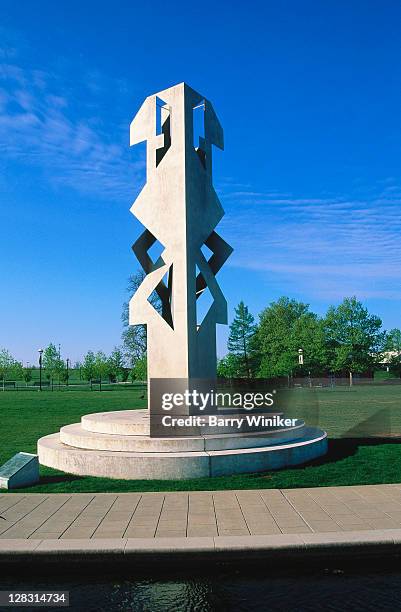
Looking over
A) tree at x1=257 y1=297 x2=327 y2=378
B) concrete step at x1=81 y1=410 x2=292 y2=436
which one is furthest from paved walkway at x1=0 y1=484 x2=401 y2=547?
tree at x1=257 y1=297 x2=327 y2=378

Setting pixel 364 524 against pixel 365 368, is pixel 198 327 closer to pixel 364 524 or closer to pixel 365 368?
pixel 364 524

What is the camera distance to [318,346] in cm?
6794

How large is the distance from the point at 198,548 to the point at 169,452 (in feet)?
15.6

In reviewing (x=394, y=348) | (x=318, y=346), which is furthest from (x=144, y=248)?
(x=394, y=348)

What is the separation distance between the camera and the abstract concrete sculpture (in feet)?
36.3

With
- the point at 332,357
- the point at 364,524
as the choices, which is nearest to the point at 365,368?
the point at 332,357

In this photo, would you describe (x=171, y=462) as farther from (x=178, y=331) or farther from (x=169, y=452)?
(x=178, y=331)

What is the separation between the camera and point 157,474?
10664 mm

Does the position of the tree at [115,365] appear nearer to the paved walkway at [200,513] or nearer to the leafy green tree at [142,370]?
the leafy green tree at [142,370]

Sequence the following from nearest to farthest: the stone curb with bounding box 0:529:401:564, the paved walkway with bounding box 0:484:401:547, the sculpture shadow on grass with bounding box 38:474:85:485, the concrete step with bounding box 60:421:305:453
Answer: the stone curb with bounding box 0:529:401:564 → the paved walkway with bounding box 0:484:401:547 → the sculpture shadow on grass with bounding box 38:474:85:485 → the concrete step with bounding box 60:421:305:453

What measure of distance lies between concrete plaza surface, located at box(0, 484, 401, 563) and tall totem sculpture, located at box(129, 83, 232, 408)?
16.7 feet

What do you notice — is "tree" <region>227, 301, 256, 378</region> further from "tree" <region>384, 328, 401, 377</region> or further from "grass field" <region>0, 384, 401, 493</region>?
"grass field" <region>0, 384, 401, 493</region>

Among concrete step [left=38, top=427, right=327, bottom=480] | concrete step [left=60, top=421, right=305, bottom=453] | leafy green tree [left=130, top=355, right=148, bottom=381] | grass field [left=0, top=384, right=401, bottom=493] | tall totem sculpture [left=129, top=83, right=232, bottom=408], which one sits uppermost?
tall totem sculpture [left=129, top=83, right=232, bottom=408]

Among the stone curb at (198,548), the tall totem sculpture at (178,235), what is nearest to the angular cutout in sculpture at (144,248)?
the tall totem sculpture at (178,235)
